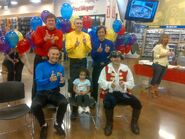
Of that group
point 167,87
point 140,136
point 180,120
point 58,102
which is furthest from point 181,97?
point 58,102

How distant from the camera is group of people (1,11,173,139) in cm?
303

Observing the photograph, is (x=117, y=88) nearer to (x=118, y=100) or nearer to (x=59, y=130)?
(x=118, y=100)

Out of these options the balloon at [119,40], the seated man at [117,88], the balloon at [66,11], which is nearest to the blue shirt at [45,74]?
the seated man at [117,88]

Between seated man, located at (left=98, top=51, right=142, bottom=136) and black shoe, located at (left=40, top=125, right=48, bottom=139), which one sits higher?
seated man, located at (left=98, top=51, right=142, bottom=136)

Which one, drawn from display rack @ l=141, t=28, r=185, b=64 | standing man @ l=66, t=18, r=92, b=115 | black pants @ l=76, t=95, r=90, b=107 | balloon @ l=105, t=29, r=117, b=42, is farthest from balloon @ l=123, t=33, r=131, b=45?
display rack @ l=141, t=28, r=185, b=64

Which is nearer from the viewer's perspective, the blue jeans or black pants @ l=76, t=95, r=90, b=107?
black pants @ l=76, t=95, r=90, b=107

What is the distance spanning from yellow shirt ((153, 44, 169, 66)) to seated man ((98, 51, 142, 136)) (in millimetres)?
1810

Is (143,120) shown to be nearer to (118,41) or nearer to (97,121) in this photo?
(97,121)

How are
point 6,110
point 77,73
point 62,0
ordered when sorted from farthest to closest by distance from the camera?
point 62,0 < point 77,73 < point 6,110

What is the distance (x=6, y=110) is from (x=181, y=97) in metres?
3.74

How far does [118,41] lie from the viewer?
446cm

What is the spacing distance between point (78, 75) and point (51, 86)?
628mm

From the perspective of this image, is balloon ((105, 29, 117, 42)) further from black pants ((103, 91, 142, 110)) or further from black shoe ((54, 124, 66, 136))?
black shoe ((54, 124, 66, 136))

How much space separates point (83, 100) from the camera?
131 inches
